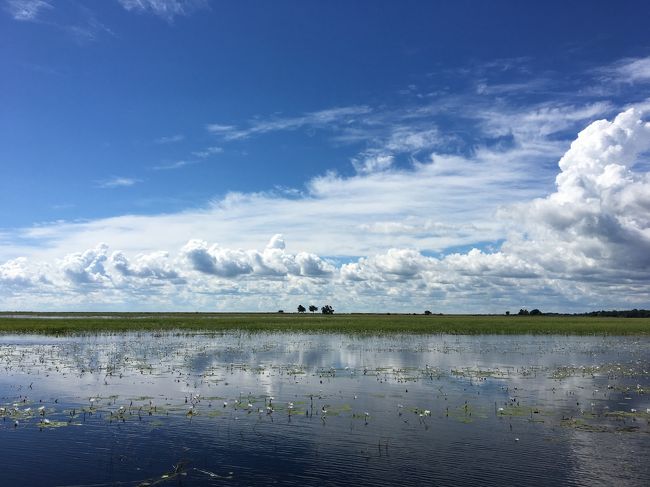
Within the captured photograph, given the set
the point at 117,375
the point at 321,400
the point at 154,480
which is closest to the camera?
the point at 154,480

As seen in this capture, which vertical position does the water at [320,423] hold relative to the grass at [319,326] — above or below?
below

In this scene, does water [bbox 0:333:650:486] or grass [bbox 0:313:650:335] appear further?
grass [bbox 0:313:650:335]

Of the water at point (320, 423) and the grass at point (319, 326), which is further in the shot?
the grass at point (319, 326)

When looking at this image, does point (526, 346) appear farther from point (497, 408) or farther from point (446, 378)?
point (497, 408)

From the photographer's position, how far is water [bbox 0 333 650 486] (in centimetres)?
1473

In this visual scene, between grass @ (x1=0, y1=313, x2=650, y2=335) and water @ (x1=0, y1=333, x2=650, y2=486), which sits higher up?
grass @ (x1=0, y1=313, x2=650, y2=335)

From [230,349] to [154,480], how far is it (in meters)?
34.5

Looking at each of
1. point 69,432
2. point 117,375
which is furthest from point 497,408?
point 117,375

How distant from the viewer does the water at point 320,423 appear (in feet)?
48.3

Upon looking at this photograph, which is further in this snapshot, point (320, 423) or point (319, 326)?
point (319, 326)

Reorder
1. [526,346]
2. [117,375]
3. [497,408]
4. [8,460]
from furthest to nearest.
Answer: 1. [526,346]
2. [117,375]
3. [497,408]
4. [8,460]

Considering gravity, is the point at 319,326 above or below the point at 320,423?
above

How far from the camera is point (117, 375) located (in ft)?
103

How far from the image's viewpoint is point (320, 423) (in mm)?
20141
